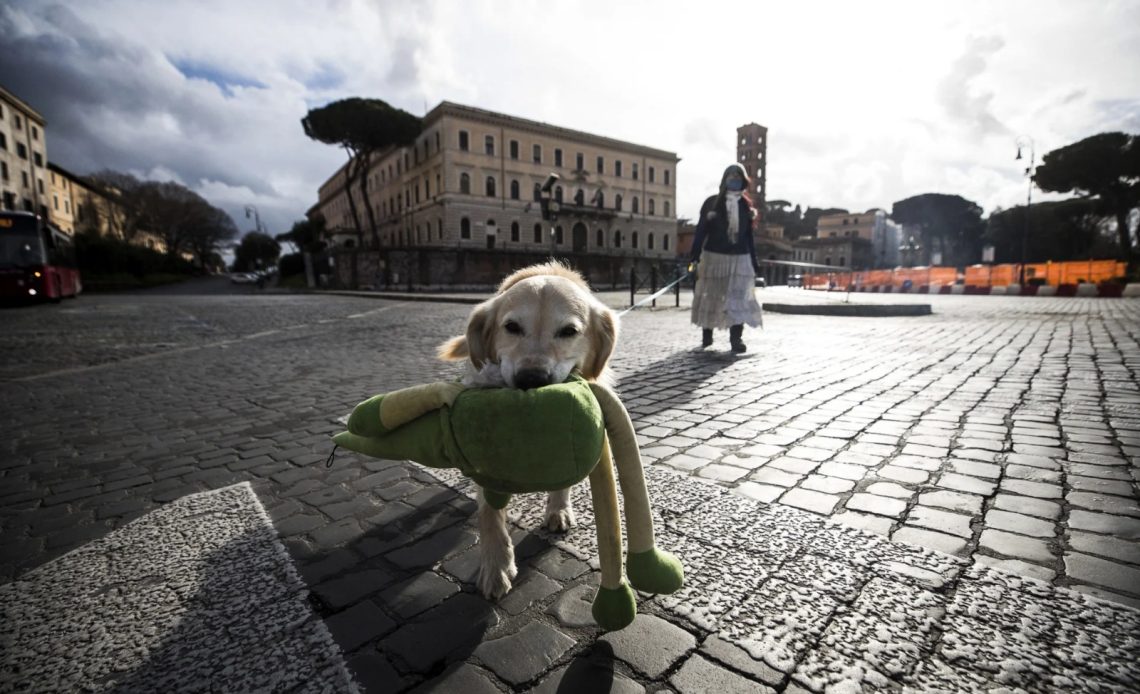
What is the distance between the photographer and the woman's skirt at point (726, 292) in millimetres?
7246

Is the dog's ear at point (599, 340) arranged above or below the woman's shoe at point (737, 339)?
above

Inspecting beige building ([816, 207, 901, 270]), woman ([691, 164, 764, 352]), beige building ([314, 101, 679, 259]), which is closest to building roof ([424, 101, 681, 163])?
beige building ([314, 101, 679, 259])

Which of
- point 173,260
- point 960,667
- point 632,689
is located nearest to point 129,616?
point 632,689

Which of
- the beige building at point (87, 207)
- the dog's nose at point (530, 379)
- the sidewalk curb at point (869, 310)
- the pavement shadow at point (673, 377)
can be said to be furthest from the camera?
the beige building at point (87, 207)

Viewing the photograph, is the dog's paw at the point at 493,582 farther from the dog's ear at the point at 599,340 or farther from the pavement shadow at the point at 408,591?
the dog's ear at the point at 599,340

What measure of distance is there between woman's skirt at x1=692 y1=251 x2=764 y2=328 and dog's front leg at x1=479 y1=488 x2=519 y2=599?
576cm

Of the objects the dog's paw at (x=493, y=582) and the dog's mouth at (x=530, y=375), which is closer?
the dog's mouth at (x=530, y=375)

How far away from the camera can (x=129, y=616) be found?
1.69 m

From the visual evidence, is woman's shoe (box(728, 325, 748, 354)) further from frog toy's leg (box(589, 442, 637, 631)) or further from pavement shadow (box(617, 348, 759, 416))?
frog toy's leg (box(589, 442, 637, 631))

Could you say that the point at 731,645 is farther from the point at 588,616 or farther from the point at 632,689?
the point at 588,616

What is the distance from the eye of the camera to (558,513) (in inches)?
90.8

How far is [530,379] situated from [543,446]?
1.24 feet

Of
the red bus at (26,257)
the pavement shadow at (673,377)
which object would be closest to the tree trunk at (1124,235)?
the pavement shadow at (673,377)

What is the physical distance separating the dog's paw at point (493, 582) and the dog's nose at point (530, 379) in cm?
74
